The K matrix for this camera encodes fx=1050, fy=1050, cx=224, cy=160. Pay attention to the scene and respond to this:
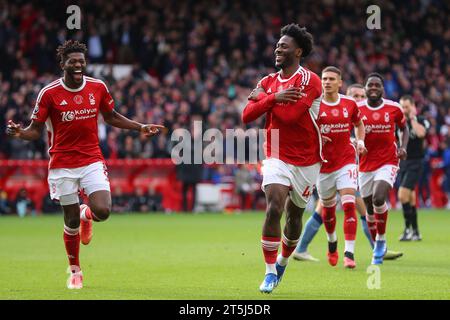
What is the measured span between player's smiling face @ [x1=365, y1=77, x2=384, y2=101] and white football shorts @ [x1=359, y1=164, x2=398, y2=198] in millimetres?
1030

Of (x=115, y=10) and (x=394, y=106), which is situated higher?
(x=115, y=10)

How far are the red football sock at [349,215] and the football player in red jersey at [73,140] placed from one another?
3.93 m

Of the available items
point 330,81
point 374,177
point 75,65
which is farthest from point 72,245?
point 374,177

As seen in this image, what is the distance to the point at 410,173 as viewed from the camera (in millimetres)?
20016

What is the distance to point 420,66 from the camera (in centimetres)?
3631

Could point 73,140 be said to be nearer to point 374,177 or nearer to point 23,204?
point 374,177

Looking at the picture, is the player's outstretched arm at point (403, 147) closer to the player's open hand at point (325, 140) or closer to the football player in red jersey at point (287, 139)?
the player's open hand at point (325, 140)

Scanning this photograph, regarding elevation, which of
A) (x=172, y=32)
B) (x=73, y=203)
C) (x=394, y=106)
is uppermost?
(x=172, y=32)

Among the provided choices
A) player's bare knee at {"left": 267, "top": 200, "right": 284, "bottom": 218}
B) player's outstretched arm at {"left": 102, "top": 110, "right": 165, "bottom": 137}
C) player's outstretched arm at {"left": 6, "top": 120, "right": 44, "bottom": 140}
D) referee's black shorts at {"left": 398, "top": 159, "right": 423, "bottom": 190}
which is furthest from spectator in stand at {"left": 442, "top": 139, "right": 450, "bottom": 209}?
player's outstretched arm at {"left": 6, "top": 120, "right": 44, "bottom": 140}

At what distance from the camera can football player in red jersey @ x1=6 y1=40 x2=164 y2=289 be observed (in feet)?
38.0

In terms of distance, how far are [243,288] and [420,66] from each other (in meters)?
26.0

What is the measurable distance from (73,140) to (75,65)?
832mm

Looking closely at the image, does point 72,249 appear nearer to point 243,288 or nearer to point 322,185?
point 243,288
